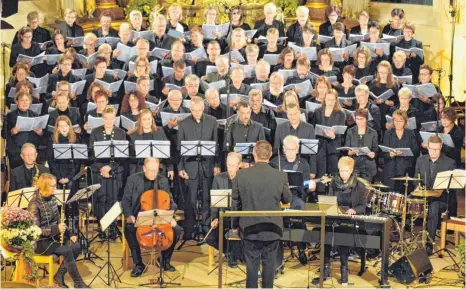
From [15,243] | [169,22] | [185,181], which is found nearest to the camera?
[15,243]

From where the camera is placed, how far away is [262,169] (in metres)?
9.02

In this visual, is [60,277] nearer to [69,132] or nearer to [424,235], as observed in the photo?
[69,132]

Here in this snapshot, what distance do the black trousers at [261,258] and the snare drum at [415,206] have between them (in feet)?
7.75

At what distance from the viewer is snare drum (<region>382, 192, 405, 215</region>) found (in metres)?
10.8

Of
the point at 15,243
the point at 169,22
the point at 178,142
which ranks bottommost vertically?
the point at 15,243

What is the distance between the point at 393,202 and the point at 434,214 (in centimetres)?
94

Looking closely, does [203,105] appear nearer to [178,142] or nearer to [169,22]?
[178,142]

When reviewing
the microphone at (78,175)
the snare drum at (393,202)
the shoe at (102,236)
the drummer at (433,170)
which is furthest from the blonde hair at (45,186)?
the drummer at (433,170)

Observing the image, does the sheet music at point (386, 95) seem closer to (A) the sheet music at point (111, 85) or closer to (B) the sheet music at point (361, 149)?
(B) the sheet music at point (361, 149)

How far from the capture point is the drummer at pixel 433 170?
11.5 meters

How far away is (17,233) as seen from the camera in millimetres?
9688

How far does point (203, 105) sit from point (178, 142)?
490mm

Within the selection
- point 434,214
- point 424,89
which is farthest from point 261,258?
point 424,89

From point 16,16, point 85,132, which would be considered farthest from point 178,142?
point 16,16
